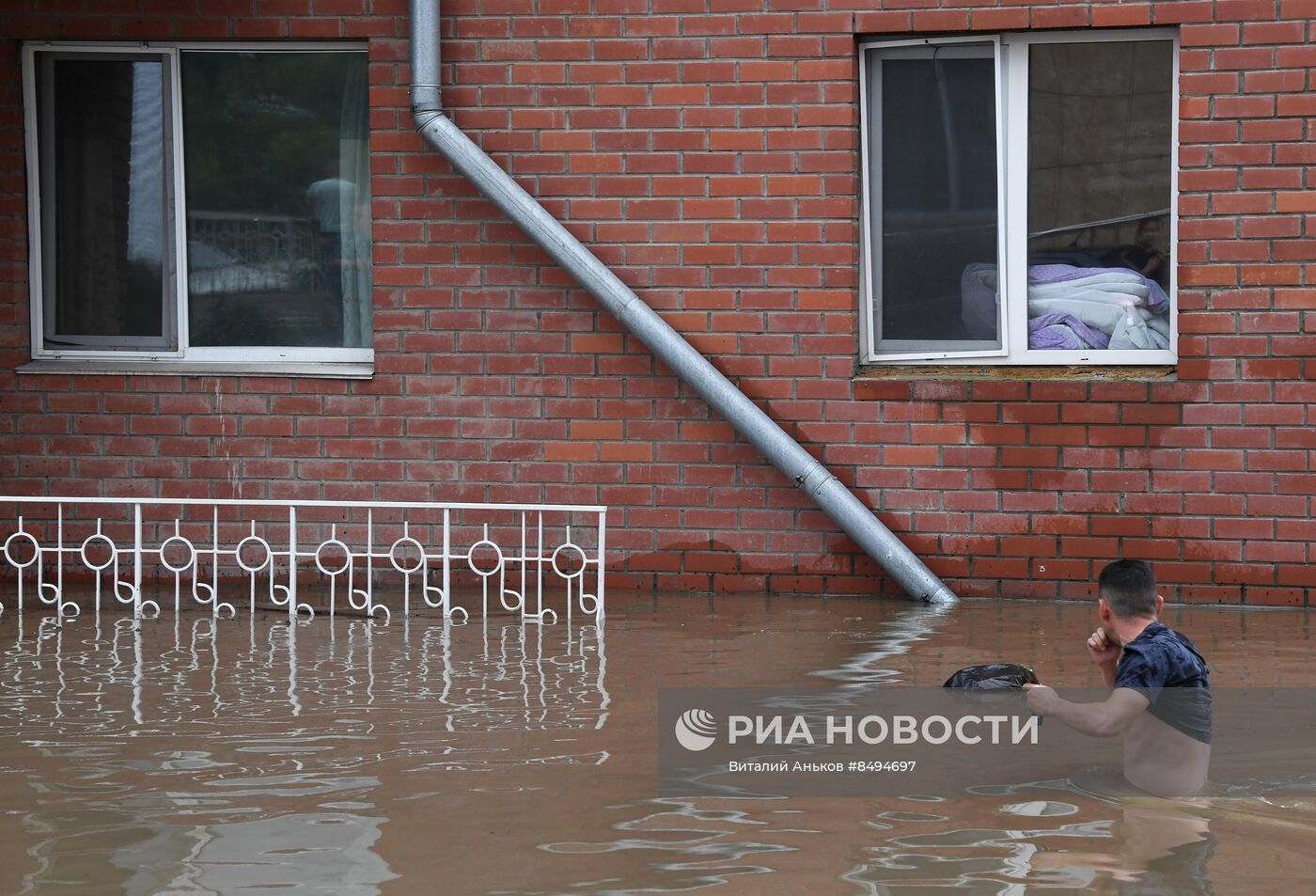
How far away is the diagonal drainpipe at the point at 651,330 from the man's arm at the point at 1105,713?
3.29 meters

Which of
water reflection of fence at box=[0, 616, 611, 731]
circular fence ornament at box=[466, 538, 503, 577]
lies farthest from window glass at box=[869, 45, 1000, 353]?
water reflection of fence at box=[0, 616, 611, 731]

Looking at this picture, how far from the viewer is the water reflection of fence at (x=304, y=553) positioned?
27.1ft

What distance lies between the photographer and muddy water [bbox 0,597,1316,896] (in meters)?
4.18

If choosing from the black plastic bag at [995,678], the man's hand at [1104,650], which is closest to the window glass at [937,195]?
the black plastic bag at [995,678]

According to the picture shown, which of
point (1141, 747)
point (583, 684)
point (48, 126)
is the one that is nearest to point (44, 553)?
point (48, 126)

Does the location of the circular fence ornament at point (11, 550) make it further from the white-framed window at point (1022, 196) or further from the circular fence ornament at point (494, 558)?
the white-framed window at point (1022, 196)

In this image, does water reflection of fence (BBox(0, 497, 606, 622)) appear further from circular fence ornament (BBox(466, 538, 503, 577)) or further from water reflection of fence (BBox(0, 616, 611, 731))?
water reflection of fence (BBox(0, 616, 611, 731))

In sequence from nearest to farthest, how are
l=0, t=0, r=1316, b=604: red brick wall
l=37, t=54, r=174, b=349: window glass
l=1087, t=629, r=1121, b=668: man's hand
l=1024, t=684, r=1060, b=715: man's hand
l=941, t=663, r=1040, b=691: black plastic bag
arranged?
l=1024, t=684, r=1060, b=715: man's hand, l=1087, t=629, r=1121, b=668: man's hand, l=941, t=663, r=1040, b=691: black plastic bag, l=0, t=0, r=1316, b=604: red brick wall, l=37, t=54, r=174, b=349: window glass

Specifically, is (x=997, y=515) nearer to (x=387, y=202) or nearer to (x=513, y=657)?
(x=513, y=657)

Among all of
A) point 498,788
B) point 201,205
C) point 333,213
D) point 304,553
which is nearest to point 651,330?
point 333,213

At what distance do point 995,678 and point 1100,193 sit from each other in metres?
3.64

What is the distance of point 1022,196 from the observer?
8.19 meters

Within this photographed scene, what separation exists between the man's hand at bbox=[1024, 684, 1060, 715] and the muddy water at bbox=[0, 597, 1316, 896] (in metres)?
0.31

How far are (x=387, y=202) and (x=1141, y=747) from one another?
5191 mm
